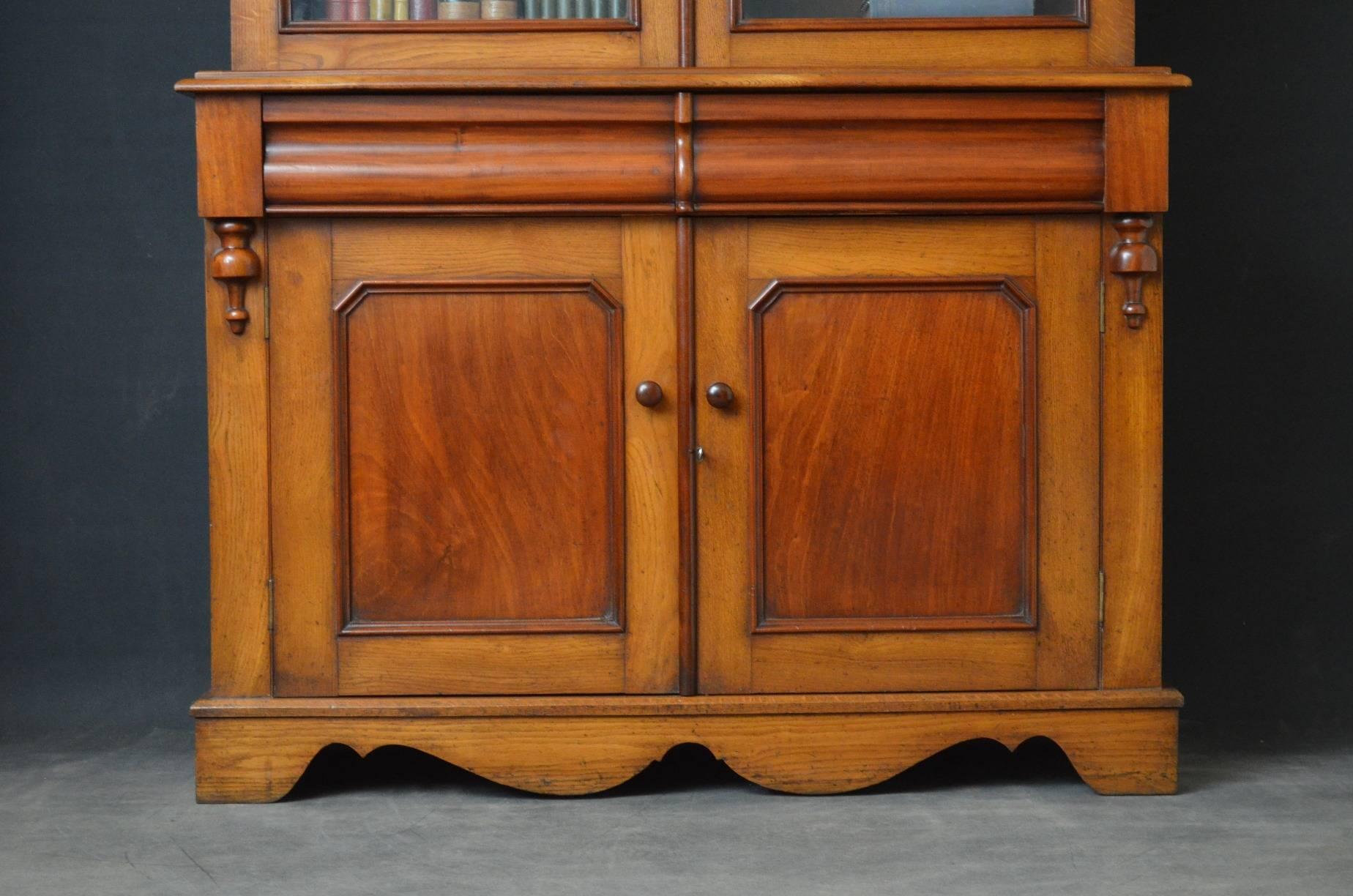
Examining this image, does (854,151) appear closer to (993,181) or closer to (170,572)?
(993,181)

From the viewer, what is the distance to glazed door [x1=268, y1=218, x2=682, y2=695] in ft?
7.74

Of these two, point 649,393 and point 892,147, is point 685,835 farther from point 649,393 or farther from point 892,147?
point 892,147

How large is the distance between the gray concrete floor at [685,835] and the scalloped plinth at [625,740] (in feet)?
0.15

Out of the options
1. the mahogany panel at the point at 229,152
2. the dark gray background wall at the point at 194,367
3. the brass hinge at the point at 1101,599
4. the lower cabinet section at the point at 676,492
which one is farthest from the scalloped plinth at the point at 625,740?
the mahogany panel at the point at 229,152

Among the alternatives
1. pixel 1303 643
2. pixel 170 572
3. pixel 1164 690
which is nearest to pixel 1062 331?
pixel 1164 690

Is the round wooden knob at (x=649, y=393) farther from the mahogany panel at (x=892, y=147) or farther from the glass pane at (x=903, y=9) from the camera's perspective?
the glass pane at (x=903, y=9)

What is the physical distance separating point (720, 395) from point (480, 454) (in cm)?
41

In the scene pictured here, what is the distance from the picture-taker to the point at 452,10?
7.83 feet

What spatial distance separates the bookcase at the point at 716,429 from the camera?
2.35 metres

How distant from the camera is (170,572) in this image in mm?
3055

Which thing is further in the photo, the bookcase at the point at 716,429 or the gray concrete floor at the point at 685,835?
the bookcase at the point at 716,429

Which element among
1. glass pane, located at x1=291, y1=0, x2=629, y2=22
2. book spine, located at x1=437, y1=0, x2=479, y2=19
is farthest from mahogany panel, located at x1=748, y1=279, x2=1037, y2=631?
book spine, located at x1=437, y1=0, x2=479, y2=19

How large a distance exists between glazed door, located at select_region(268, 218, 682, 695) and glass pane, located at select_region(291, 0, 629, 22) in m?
0.34

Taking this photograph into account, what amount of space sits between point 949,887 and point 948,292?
3.11 feet
